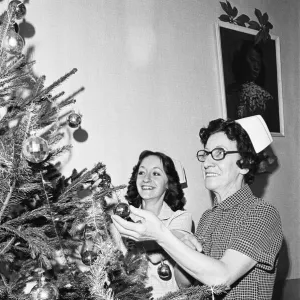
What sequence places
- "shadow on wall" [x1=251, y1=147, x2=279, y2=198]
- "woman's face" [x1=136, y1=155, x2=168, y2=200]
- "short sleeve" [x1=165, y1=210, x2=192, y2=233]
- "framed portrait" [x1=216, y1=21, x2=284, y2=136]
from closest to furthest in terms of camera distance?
"short sleeve" [x1=165, y1=210, x2=192, y2=233] → "woman's face" [x1=136, y1=155, x2=168, y2=200] → "framed portrait" [x1=216, y1=21, x2=284, y2=136] → "shadow on wall" [x1=251, y1=147, x2=279, y2=198]

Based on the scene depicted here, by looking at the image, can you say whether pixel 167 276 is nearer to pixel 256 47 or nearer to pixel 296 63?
pixel 256 47

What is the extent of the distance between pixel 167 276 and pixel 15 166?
0.90m

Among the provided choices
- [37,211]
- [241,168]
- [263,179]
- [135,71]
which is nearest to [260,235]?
[241,168]

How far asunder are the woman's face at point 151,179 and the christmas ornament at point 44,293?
3.50 ft

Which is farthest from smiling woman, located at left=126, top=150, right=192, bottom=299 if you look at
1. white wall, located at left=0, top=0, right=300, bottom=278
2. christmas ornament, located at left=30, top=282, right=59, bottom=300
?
christmas ornament, located at left=30, top=282, right=59, bottom=300

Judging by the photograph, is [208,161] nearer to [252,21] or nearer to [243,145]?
[243,145]

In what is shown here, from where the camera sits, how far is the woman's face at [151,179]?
2.08 m

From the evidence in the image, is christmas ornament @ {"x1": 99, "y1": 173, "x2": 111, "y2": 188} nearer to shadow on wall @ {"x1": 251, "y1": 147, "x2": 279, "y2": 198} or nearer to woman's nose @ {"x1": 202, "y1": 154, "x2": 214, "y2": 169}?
woman's nose @ {"x1": 202, "y1": 154, "x2": 214, "y2": 169}

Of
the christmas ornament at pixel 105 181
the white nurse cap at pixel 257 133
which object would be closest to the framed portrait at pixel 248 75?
the white nurse cap at pixel 257 133

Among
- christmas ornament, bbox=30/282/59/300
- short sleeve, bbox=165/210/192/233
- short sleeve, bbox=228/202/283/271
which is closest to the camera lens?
christmas ornament, bbox=30/282/59/300

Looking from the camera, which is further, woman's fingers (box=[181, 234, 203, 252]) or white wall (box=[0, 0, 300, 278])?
white wall (box=[0, 0, 300, 278])

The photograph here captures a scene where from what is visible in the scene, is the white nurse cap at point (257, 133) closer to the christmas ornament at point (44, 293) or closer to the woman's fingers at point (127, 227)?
the woman's fingers at point (127, 227)

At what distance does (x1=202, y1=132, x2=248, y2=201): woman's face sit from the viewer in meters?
1.56

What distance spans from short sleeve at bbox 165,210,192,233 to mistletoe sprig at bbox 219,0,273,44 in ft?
4.48
